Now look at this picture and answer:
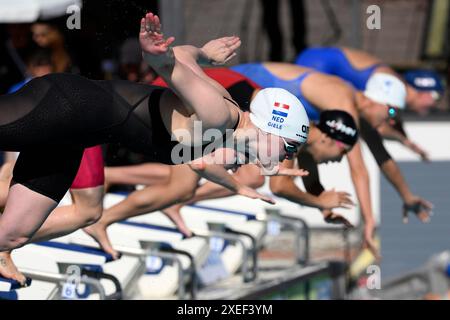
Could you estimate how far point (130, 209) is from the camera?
27.3 ft

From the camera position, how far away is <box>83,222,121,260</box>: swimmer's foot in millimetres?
8070

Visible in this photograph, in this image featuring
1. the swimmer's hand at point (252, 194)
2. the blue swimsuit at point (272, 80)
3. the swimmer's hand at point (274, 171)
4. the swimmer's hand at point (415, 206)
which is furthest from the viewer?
the swimmer's hand at point (415, 206)

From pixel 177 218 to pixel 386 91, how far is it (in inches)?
79.3

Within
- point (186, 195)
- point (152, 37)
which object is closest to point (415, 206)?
point (186, 195)

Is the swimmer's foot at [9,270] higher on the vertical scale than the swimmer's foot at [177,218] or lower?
higher

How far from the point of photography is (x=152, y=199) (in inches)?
329

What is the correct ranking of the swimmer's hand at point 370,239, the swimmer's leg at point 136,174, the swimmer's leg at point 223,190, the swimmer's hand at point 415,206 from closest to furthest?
the swimmer's hand at point 370,239
the swimmer's leg at point 223,190
the swimmer's hand at point 415,206
the swimmer's leg at point 136,174

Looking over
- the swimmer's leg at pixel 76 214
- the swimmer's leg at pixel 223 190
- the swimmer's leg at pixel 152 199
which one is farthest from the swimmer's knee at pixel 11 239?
the swimmer's leg at pixel 223 190

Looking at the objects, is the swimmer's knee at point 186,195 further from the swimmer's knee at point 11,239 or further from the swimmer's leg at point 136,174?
the swimmer's knee at point 11,239

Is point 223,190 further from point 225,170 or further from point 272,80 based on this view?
point 225,170

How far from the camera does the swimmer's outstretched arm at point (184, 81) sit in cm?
543

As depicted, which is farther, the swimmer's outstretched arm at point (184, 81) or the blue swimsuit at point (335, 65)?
the blue swimsuit at point (335, 65)

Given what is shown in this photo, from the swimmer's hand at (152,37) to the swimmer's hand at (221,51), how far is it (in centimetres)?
96
